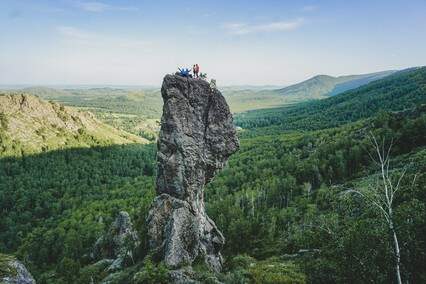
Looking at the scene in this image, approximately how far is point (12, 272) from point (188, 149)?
123 ft

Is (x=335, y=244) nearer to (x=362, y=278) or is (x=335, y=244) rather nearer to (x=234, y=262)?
(x=362, y=278)

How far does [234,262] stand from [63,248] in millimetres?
82158

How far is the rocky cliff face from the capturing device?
5891 centimetres

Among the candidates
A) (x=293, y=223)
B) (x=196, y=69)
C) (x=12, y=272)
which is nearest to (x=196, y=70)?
(x=196, y=69)

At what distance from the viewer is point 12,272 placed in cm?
2311

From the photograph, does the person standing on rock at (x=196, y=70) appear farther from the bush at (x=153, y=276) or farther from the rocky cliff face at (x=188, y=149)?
the bush at (x=153, y=276)

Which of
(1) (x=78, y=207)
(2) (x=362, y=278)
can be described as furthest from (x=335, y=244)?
(1) (x=78, y=207)

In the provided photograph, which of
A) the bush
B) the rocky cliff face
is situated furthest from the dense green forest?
the rocky cliff face

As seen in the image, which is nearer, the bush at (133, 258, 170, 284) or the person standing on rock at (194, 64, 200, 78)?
the bush at (133, 258, 170, 284)

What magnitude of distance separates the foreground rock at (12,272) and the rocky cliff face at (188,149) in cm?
3345

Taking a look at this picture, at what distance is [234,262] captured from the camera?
66.5 m

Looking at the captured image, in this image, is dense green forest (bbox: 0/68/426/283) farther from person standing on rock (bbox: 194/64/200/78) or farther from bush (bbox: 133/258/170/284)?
person standing on rock (bbox: 194/64/200/78)

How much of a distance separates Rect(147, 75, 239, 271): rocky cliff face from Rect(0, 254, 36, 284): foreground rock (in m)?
33.4

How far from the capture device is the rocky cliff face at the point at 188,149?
58.9 m
